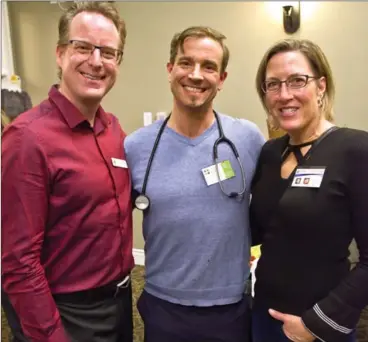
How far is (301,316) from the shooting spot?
1.29 m

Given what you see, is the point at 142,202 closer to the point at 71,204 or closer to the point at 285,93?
the point at 71,204

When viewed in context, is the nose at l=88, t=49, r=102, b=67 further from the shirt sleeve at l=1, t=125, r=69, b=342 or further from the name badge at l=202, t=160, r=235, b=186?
the name badge at l=202, t=160, r=235, b=186

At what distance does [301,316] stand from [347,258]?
0.24m

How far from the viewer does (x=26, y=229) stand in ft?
3.75

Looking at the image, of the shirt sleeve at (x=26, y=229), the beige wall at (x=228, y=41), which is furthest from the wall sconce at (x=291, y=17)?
the shirt sleeve at (x=26, y=229)

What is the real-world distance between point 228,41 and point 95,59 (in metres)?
2.41

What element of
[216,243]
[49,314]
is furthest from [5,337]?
[216,243]

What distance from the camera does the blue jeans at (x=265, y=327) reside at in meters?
1.37

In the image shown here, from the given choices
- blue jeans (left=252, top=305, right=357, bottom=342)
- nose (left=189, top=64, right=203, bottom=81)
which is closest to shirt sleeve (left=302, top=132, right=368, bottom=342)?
blue jeans (left=252, top=305, right=357, bottom=342)

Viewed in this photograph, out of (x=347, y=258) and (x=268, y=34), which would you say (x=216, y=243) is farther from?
(x=268, y=34)

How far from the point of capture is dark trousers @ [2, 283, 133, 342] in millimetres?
1280

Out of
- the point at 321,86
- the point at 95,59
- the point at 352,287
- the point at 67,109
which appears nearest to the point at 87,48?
the point at 95,59

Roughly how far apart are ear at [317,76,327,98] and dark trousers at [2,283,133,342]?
3.21 ft

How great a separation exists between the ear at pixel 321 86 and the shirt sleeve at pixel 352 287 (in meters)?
0.24
